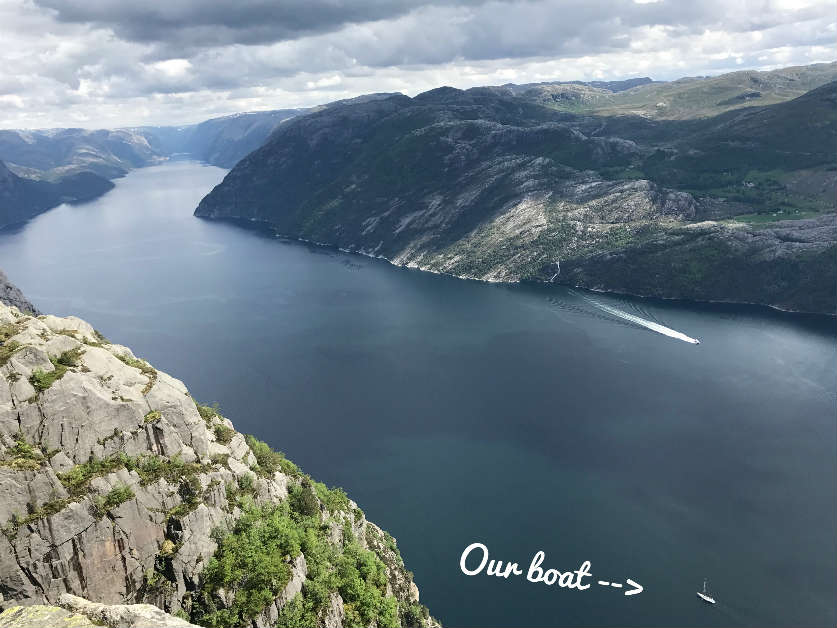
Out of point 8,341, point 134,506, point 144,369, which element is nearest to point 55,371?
point 8,341

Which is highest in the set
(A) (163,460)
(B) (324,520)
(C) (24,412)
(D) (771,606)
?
(C) (24,412)

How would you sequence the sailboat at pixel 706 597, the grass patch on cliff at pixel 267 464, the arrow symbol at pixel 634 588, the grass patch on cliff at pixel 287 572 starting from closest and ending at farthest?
1. the grass patch on cliff at pixel 287 572
2. the grass patch on cliff at pixel 267 464
3. the sailboat at pixel 706 597
4. the arrow symbol at pixel 634 588

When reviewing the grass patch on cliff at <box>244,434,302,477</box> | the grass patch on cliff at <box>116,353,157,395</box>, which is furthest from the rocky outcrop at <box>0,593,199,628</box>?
the grass patch on cliff at <box>244,434,302,477</box>

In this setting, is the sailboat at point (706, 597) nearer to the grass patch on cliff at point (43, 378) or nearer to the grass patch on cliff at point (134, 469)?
the grass patch on cliff at point (134, 469)

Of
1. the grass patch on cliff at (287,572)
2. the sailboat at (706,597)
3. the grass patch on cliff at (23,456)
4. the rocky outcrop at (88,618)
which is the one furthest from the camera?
the sailboat at (706,597)

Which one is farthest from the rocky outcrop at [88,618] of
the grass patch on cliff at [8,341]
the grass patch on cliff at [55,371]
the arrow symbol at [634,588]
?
the arrow symbol at [634,588]

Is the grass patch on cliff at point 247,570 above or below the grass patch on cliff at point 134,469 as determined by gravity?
below

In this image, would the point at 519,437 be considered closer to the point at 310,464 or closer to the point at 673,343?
the point at 310,464

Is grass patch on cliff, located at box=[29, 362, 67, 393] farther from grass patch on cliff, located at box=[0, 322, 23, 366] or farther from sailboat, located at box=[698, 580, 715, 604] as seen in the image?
sailboat, located at box=[698, 580, 715, 604]

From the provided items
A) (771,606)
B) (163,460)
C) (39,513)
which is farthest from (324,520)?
(771,606)
